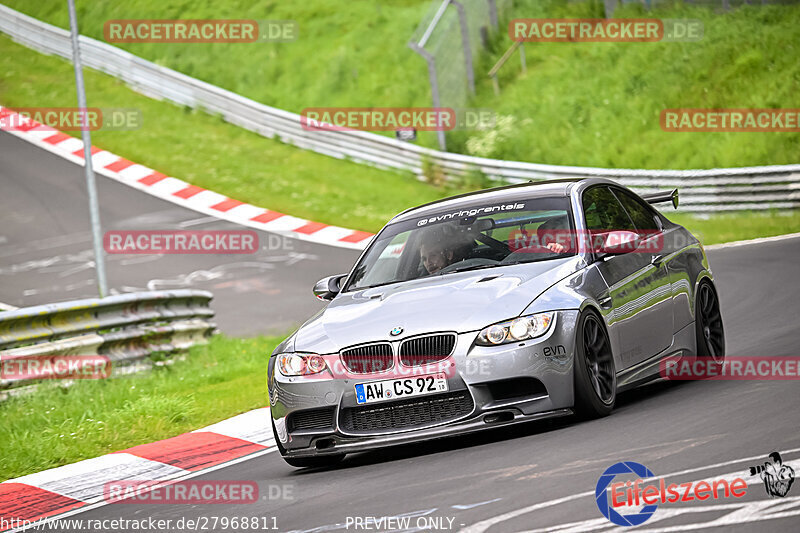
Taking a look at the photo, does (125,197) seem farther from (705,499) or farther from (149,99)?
(705,499)

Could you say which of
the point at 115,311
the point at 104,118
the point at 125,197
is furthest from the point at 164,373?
the point at 104,118

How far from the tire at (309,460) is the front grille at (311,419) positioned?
180mm

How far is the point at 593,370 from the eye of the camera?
7.44 m

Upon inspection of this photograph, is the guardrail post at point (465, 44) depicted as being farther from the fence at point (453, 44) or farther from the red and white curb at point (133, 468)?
the red and white curb at point (133, 468)

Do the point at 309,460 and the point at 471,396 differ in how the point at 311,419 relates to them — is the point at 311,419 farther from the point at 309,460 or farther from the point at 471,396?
the point at 471,396

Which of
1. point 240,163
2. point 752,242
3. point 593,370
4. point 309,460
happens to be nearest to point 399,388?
point 309,460

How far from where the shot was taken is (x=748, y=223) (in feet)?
66.3

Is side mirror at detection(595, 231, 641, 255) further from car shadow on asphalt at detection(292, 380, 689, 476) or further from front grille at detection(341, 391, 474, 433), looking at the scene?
front grille at detection(341, 391, 474, 433)

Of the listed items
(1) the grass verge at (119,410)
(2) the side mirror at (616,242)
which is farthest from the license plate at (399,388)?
(1) the grass verge at (119,410)

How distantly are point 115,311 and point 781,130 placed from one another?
14.7 metres

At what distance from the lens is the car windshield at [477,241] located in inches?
322

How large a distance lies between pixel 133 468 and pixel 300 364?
1.79 m

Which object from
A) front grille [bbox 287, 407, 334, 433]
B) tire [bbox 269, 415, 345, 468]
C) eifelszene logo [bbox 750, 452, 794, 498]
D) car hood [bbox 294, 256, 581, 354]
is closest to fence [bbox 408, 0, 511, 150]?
car hood [bbox 294, 256, 581, 354]

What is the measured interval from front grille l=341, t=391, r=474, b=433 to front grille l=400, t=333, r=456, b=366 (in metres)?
0.21
